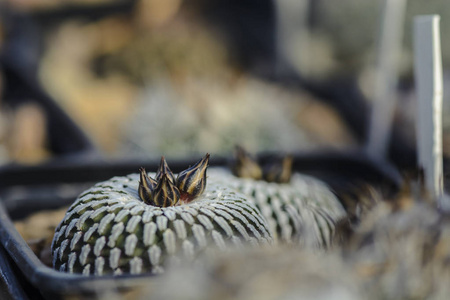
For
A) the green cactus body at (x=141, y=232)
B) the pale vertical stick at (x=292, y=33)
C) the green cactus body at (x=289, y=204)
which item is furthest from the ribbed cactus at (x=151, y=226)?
the pale vertical stick at (x=292, y=33)

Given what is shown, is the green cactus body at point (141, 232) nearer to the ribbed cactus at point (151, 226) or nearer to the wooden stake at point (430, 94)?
the ribbed cactus at point (151, 226)

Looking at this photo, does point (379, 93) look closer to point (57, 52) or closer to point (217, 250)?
point (217, 250)

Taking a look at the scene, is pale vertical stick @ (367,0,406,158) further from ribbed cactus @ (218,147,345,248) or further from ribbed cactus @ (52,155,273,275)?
ribbed cactus @ (52,155,273,275)

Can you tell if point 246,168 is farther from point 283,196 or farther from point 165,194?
point 165,194

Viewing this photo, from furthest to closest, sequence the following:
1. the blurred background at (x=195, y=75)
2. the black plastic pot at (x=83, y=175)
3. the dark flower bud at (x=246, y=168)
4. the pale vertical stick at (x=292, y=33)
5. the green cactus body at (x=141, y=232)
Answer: the pale vertical stick at (x=292, y=33)
the blurred background at (x=195, y=75)
the black plastic pot at (x=83, y=175)
the dark flower bud at (x=246, y=168)
the green cactus body at (x=141, y=232)

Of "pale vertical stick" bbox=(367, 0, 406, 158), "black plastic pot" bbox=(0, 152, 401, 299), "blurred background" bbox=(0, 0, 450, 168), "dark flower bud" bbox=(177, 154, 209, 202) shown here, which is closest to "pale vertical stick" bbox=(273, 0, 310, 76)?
"blurred background" bbox=(0, 0, 450, 168)

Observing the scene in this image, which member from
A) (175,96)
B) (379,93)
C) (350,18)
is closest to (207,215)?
(379,93)

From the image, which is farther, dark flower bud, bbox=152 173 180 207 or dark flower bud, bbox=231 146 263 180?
dark flower bud, bbox=231 146 263 180
